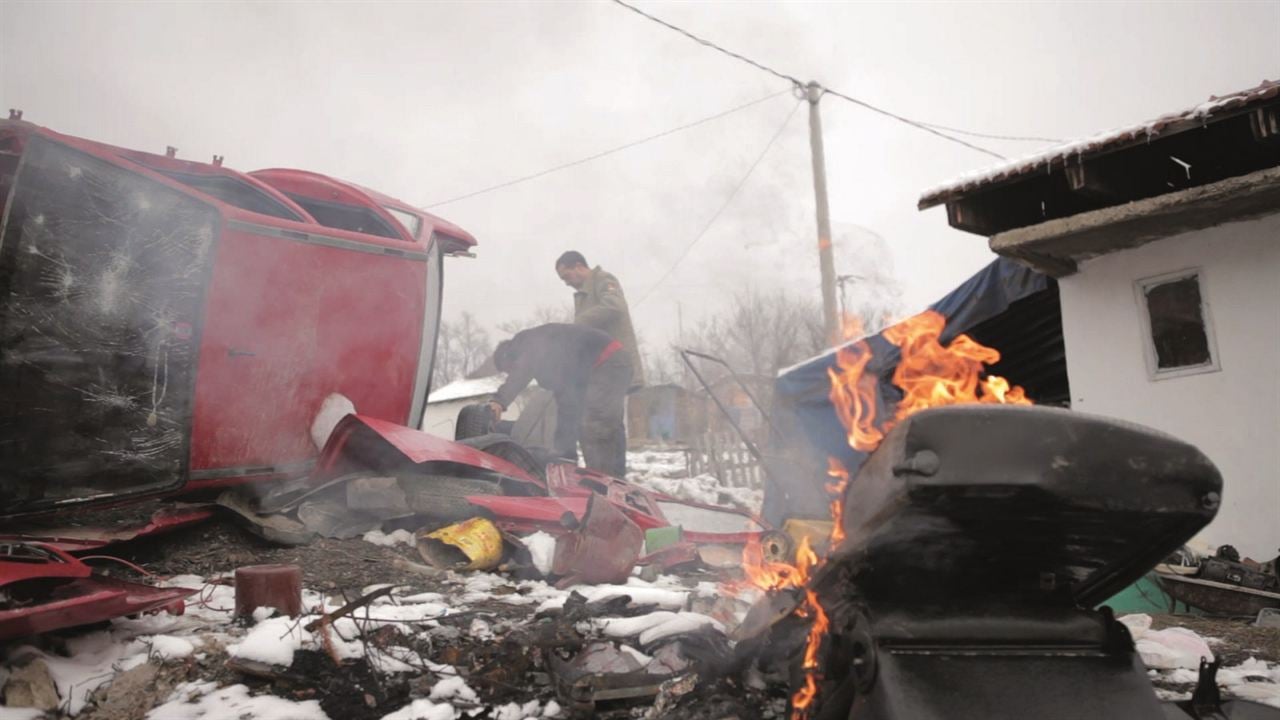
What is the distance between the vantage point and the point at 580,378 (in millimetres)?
7219

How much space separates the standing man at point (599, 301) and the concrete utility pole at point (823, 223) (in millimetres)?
5029

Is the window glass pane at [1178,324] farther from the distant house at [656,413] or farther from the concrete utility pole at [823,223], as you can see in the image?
the distant house at [656,413]

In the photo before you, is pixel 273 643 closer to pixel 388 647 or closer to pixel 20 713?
pixel 388 647

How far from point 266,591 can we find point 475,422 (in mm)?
3629

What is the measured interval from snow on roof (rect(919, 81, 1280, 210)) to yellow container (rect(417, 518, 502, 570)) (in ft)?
14.1

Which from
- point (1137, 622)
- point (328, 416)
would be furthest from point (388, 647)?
point (1137, 622)

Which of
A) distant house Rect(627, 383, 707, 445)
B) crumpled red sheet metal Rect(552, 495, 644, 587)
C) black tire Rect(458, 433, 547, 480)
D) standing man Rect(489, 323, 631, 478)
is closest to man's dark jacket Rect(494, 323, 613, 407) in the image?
standing man Rect(489, 323, 631, 478)

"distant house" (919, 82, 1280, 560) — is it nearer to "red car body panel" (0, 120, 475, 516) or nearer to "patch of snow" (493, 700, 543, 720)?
"red car body panel" (0, 120, 475, 516)

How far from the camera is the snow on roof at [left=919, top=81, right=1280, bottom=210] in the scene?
4152 millimetres

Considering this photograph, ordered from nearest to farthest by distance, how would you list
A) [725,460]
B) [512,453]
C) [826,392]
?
1. [512,453]
2. [826,392]
3. [725,460]

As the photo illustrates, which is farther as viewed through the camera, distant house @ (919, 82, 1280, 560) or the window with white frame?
the window with white frame

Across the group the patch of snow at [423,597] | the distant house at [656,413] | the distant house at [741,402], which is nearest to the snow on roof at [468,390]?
the distant house at [656,413]

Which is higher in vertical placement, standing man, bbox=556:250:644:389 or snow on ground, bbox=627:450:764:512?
standing man, bbox=556:250:644:389

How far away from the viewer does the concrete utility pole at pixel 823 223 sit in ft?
39.0
